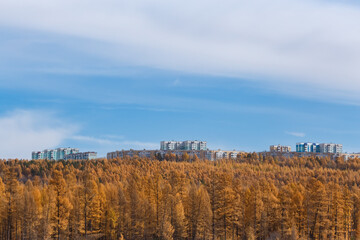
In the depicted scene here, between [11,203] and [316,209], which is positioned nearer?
[316,209]

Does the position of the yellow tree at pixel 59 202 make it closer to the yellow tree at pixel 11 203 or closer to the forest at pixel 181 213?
the forest at pixel 181 213

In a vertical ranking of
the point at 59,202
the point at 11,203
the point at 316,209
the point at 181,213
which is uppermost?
the point at 59,202

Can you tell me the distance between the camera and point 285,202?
326 ft

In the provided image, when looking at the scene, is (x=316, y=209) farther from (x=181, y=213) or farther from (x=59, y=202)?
(x=59, y=202)

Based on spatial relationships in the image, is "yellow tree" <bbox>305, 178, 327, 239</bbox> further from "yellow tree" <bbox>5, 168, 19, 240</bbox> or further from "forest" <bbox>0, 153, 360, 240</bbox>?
"yellow tree" <bbox>5, 168, 19, 240</bbox>

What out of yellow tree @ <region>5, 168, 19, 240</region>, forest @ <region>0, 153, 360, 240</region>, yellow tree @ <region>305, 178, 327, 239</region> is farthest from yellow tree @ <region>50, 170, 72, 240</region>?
yellow tree @ <region>305, 178, 327, 239</region>

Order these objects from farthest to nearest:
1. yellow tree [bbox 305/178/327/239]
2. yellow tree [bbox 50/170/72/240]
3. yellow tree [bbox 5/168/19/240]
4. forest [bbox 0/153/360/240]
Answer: yellow tree [bbox 5/168/19/240], yellow tree [bbox 305/178/327/239], forest [bbox 0/153/360/240], yellow tree [bbox 50/170/72/240]

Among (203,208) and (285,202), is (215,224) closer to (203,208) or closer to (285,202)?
(203,208)

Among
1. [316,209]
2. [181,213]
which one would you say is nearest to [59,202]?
[181,213]

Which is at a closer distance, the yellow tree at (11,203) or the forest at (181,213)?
the forest at (181,213)

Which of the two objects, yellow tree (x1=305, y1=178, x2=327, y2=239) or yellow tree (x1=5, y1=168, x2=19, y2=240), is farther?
yellow tree (x1=5, y1=168, x2=19, y2=240)

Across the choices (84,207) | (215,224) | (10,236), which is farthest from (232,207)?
(10,236)

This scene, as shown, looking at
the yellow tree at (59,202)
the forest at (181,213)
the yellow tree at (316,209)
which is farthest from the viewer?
the yellow tree at (316,209)

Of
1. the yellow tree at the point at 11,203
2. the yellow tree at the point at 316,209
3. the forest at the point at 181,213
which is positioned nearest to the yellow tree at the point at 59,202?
the forest at the point at 181,213
